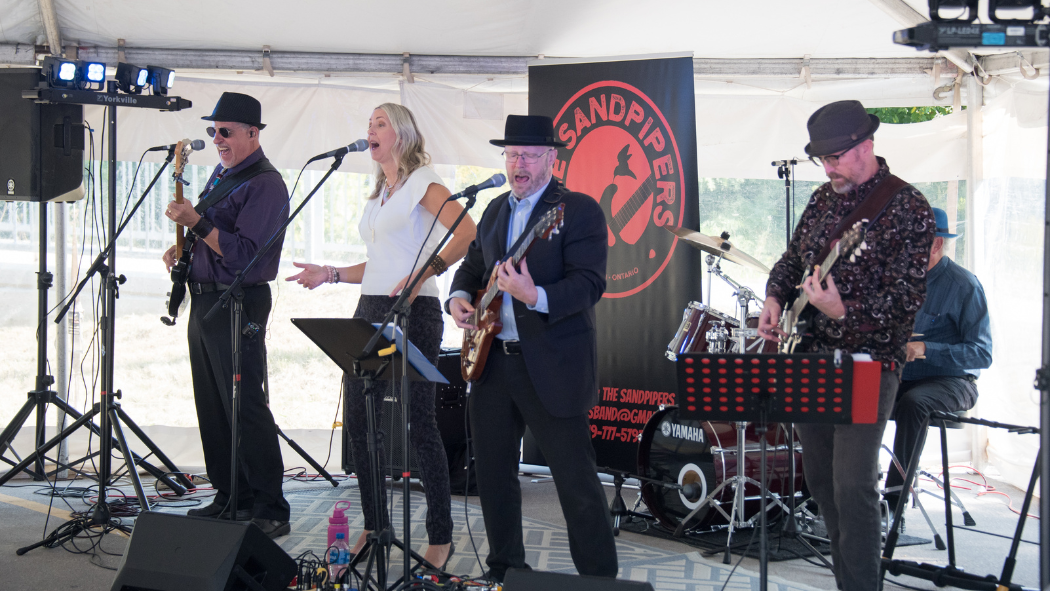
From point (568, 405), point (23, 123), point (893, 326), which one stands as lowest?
point (568, 405)

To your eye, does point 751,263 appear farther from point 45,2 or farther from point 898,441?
point 45,2

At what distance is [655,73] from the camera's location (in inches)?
195

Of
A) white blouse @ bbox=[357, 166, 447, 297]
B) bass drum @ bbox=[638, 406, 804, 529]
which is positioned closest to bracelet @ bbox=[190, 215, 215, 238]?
white blouse @ bbox=[357, 166, 447, 297]

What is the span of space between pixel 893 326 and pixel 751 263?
1185 millimetres

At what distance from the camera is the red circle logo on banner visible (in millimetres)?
4926

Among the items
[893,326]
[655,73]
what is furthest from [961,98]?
[893,326]

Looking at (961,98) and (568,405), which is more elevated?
(961,98)

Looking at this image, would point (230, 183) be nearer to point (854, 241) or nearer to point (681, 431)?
point (681, 431)

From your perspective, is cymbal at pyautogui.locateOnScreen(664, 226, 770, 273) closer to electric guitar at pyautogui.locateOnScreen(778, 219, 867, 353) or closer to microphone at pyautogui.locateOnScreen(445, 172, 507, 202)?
electric guitar at pyautogui.locateOnScreen(778, 219, 867, 353)

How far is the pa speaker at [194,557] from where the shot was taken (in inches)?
105

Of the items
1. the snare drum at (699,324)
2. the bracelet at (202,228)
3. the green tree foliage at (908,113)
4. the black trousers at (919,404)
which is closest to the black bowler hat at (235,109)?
the bracelet at (202,228)

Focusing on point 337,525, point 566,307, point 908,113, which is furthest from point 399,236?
point 908,113

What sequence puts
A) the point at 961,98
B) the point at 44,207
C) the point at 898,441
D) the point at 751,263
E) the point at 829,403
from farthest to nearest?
1. the point at 961,98
2. the point at 44,207
3. the point at 898,441
4. the point at 751,263
5. the point at 829,403

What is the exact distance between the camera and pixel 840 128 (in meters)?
2.85
